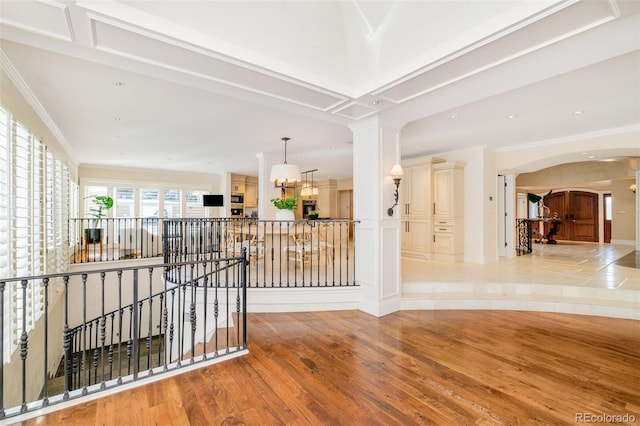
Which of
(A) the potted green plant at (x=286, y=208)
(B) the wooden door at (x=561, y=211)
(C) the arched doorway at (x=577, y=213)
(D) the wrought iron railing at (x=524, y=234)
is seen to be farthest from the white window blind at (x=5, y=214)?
(B) the wooden door at (x=561, y=211)

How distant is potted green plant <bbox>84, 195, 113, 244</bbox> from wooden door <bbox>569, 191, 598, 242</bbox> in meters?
17.7

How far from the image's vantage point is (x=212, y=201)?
1102 centimetres

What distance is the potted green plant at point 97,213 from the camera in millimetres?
7727

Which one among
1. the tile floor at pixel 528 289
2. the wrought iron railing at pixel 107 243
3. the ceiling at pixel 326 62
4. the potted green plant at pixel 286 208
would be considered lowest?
the tile floor at pixel 528 289

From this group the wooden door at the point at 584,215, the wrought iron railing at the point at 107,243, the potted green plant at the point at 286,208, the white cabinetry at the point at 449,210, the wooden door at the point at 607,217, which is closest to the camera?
the potted green plant at the point at 286,208

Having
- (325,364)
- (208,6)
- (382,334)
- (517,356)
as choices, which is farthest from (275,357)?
(208,6)

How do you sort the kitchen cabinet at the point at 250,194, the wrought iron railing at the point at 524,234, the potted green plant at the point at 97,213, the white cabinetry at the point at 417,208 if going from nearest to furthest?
the white cabinetry at the point at 417,208, the potted green plant at the point at 97,213, the wrought iron railing at the point at 524,234, the kitchen cabinet at the point at 250,194

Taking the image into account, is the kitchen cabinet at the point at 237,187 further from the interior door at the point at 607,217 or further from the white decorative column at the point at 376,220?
the interior door at the point at 607,217

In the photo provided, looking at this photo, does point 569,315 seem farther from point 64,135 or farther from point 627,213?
point 627,213

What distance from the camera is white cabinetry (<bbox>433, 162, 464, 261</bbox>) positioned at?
6.80 m

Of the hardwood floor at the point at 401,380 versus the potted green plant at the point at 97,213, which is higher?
the potted green plant at the point at 97,213

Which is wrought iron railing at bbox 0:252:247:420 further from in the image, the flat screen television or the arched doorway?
the arched doorway

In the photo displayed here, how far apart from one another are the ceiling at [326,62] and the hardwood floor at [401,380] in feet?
9.06

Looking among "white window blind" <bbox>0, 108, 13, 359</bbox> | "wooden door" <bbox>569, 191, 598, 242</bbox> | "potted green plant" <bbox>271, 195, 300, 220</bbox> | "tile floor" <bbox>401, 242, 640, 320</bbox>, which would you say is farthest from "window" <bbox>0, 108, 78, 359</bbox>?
"wooden door" <bbox>569, 191, 598, 242</bbox>
